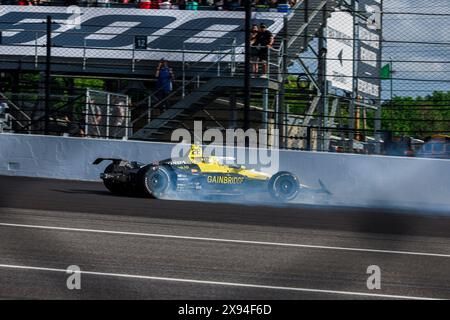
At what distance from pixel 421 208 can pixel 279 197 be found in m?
2.24

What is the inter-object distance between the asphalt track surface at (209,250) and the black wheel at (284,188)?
0.87m

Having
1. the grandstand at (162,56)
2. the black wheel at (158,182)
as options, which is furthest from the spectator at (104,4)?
the black wheel at (158,182)

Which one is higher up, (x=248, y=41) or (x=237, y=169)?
(x=248, y=41)

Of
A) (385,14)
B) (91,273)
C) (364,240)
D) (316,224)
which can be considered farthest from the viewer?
(385,14)

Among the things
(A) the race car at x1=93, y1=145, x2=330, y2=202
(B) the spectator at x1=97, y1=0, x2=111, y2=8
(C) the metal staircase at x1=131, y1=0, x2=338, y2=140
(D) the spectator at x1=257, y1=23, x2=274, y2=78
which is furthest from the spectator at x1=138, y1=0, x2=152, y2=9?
(A) the race car at x1=93, y1=145, x2=330, y2=202

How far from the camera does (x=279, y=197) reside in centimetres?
1384

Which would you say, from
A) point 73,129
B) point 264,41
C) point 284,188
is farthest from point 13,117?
point 284,188

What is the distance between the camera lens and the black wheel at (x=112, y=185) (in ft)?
44.2

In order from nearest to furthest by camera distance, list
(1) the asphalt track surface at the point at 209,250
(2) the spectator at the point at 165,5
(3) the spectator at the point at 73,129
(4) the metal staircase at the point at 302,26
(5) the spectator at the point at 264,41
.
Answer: (1) the asphalt track surface at the point at 209,250 → (3) the spectator at the point at 73,129 → (5) the spectator at the point at 264,41 → (4) the metal staircase at the point at 302,26 → (2) the spectator at the point at 165,5

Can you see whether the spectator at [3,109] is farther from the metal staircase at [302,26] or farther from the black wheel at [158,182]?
the black wheel at [158,182]

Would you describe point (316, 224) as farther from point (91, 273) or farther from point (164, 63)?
point (164, 63)

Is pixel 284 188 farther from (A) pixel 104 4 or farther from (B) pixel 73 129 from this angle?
(A) pixel 104 4

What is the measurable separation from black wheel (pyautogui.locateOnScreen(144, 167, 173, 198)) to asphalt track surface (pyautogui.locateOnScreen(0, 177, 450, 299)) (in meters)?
0.41
